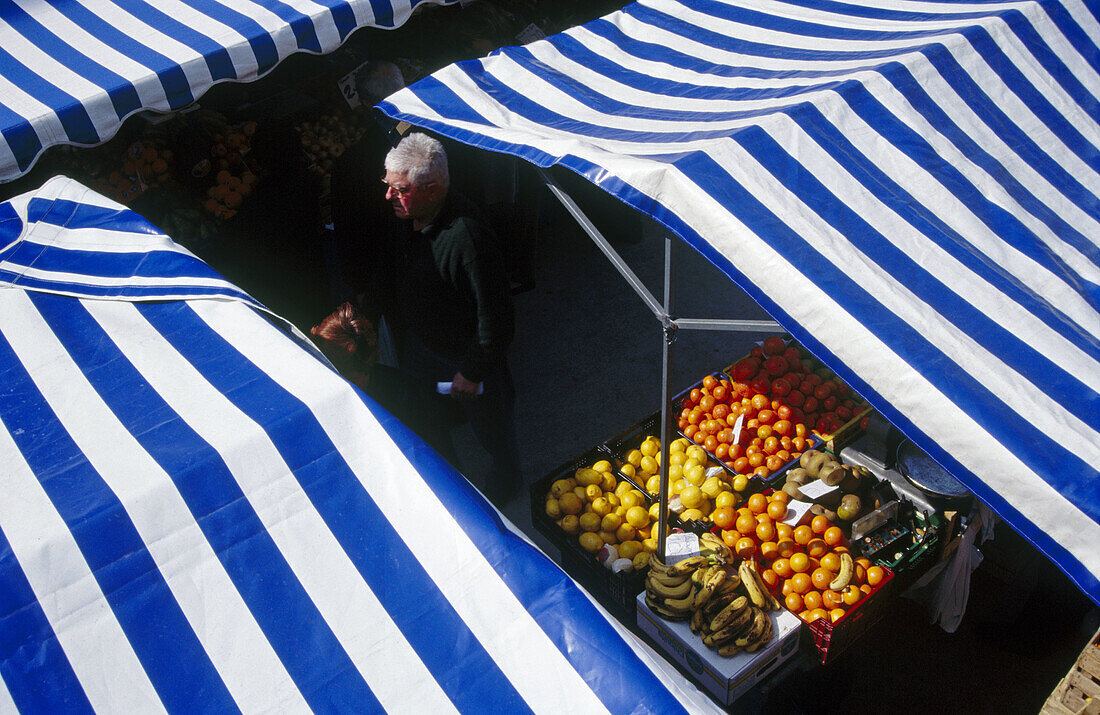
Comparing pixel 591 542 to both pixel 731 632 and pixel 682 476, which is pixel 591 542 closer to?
pixel 682 476

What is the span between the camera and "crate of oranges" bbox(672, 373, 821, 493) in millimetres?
4367

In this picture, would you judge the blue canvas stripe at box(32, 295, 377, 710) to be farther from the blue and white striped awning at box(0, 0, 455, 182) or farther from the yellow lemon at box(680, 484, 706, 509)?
the yellow lemon at box(680, 484, 706, 509)

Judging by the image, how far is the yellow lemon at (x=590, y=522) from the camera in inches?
161

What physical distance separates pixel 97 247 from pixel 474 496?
69.2 inches

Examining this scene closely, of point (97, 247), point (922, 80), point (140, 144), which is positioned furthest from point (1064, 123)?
point (140, 144)

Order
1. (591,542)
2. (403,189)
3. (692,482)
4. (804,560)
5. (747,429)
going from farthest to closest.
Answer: (747,429) < (692,482) < (591,542) < (403,189) < (804,560)

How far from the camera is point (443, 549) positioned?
2.11 m

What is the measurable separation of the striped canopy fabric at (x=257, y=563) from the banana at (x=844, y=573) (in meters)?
1.98

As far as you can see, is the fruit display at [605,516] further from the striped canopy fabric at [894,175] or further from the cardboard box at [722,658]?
the striped canopy fabric at [894,175]

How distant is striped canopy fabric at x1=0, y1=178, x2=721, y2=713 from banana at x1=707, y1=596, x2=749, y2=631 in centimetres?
157

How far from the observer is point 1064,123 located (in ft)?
10.9

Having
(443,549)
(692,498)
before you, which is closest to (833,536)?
(692,498)

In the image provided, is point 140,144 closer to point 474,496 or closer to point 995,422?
point 474,496

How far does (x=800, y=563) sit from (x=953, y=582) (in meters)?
0.93
